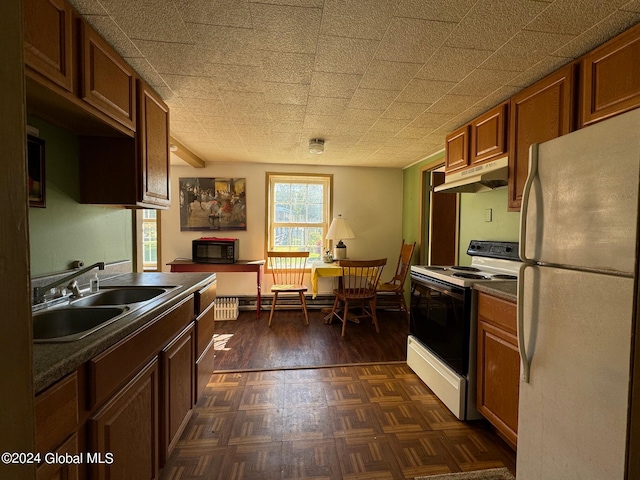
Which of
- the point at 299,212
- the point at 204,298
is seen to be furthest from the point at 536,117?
the point at 299,212

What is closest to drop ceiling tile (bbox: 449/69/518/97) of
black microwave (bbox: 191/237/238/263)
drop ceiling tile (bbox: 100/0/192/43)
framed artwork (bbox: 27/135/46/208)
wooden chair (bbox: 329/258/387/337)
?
drop ceiling tile (bbox: 100/0/192/43)

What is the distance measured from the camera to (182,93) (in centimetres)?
196

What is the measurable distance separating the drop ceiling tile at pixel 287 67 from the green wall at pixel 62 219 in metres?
1.16

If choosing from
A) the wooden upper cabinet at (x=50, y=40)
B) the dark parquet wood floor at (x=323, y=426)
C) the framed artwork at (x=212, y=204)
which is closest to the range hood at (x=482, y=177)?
the dark parquet wood floor at (x=323, y=426)

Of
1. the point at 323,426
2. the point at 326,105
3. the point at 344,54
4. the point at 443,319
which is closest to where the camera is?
the point at 344,54

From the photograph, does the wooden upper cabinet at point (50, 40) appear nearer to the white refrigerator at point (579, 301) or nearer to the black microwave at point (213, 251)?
the white refrigerator at point (579, 301)

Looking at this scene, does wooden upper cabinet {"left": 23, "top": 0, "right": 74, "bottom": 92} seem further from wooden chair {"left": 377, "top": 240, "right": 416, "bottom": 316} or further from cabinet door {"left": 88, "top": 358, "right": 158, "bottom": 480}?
wooden chair {"left": 377, "top": 240, "right": 416, "bottom": 316}

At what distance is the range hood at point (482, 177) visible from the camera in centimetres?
192

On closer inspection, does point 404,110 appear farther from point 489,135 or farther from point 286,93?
point 286,93

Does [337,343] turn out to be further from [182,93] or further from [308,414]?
[182,93]

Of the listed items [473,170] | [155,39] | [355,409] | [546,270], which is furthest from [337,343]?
[155,39]

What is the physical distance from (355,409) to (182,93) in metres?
2.43

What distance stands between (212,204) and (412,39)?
135 inches

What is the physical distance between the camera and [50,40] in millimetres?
1049
